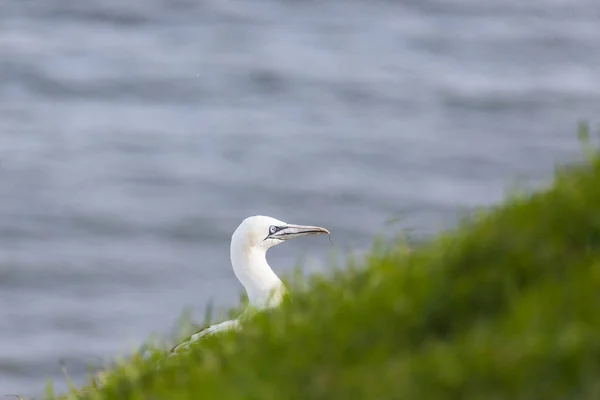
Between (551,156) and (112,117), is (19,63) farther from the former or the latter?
(551,156)

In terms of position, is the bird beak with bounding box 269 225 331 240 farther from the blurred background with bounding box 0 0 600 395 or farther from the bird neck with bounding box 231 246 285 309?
the blurred background with bounding box 0 0 600 395

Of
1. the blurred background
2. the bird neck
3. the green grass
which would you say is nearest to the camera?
the green grass

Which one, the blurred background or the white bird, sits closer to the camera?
the white bird

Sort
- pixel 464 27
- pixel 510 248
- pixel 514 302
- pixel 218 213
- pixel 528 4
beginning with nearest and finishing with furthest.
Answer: pixel 514 302 → pixel 510 248 → pixel 218 213 → pixel 464 27 → pixel 528 4

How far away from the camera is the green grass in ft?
16.2

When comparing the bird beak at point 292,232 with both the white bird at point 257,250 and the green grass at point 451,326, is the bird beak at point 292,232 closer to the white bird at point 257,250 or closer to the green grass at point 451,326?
the white bird at point 257,250

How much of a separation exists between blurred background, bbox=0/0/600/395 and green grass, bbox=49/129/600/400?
37.6ft

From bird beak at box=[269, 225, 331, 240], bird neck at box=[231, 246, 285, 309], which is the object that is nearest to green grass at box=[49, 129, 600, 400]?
bird neck at box=[231, 246, 285, 309]

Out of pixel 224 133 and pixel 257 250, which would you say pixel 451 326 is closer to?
pixel 257 250

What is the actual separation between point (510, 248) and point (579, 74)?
22.6 meters

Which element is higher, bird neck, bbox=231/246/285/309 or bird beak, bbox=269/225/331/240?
bird beak, bbox=269/225/331/240

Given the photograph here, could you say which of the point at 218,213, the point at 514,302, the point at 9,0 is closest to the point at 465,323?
the point at 514,302

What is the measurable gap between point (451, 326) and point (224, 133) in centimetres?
1987

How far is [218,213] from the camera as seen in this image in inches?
893
